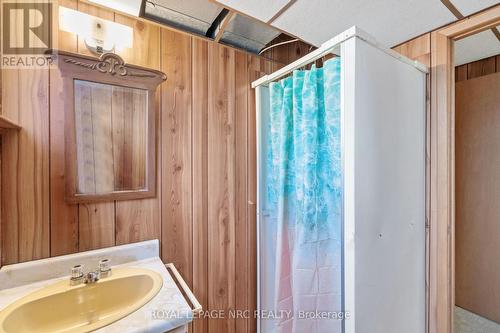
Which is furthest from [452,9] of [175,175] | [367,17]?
[175,175]

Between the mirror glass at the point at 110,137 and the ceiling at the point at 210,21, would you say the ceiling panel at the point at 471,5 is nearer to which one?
the ceiling at the point at 210,21

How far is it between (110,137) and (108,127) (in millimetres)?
49

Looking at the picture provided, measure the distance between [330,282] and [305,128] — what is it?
795mm

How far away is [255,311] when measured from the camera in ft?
5.30

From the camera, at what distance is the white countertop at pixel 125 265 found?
735mm

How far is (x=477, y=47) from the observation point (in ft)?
5.43

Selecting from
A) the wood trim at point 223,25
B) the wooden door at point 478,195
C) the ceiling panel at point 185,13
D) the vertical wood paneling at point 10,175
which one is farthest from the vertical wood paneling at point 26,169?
the wooden door at point 478,195

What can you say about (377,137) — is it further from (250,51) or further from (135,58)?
(135,58)

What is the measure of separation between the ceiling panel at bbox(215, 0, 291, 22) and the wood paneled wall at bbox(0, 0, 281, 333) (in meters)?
0.36

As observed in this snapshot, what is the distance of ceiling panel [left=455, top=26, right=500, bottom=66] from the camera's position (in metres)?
1.50

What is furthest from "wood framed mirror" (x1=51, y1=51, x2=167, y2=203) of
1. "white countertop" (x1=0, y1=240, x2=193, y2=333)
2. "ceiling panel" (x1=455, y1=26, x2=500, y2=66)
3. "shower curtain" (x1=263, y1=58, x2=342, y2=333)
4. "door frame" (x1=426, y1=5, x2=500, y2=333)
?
"ceiling panel" (x1=455, y1=26, x2=500, y2=66)

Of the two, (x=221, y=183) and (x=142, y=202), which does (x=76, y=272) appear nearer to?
(x=142, y=202)

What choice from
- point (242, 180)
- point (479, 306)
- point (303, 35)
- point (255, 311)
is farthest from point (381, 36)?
point (479, 306)

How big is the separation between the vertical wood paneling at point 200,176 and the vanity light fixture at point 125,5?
1.06 feet
